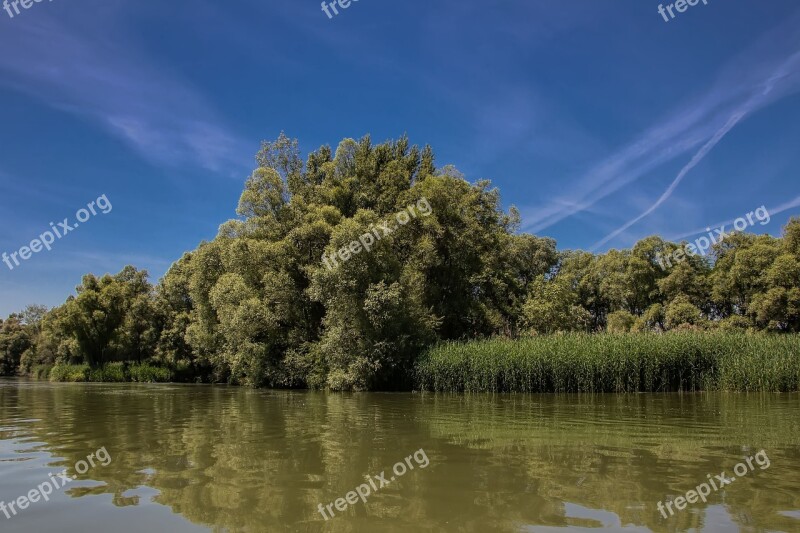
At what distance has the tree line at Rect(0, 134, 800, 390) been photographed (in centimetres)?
3500

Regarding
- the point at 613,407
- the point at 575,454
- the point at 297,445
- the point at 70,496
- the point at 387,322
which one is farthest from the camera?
the point at 387,322

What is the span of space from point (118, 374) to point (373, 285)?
39.3 meters

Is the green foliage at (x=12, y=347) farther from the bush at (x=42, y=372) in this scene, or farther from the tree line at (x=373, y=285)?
the tree line at (x=373, y=285)

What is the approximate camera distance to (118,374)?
59.2 meters

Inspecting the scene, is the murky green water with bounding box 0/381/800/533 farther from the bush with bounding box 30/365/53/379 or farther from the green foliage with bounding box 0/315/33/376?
the green foliage with bounding box 0/315/33/376

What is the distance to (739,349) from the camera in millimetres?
28750

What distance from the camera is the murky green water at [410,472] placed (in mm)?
6215

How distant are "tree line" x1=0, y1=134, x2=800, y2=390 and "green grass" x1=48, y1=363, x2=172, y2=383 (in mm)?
1922

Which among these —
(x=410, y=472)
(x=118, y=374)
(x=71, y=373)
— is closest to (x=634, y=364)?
(x=410, y=472)

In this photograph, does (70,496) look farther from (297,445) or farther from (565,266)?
(565,266)

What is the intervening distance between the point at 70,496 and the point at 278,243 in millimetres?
33455

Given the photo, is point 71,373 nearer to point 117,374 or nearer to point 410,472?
point 117,374

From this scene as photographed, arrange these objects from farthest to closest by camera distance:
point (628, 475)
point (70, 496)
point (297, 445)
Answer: point (297, 445) < point (628, 475) < point (70, 496)

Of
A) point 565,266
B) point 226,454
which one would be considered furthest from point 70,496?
point 565,266
